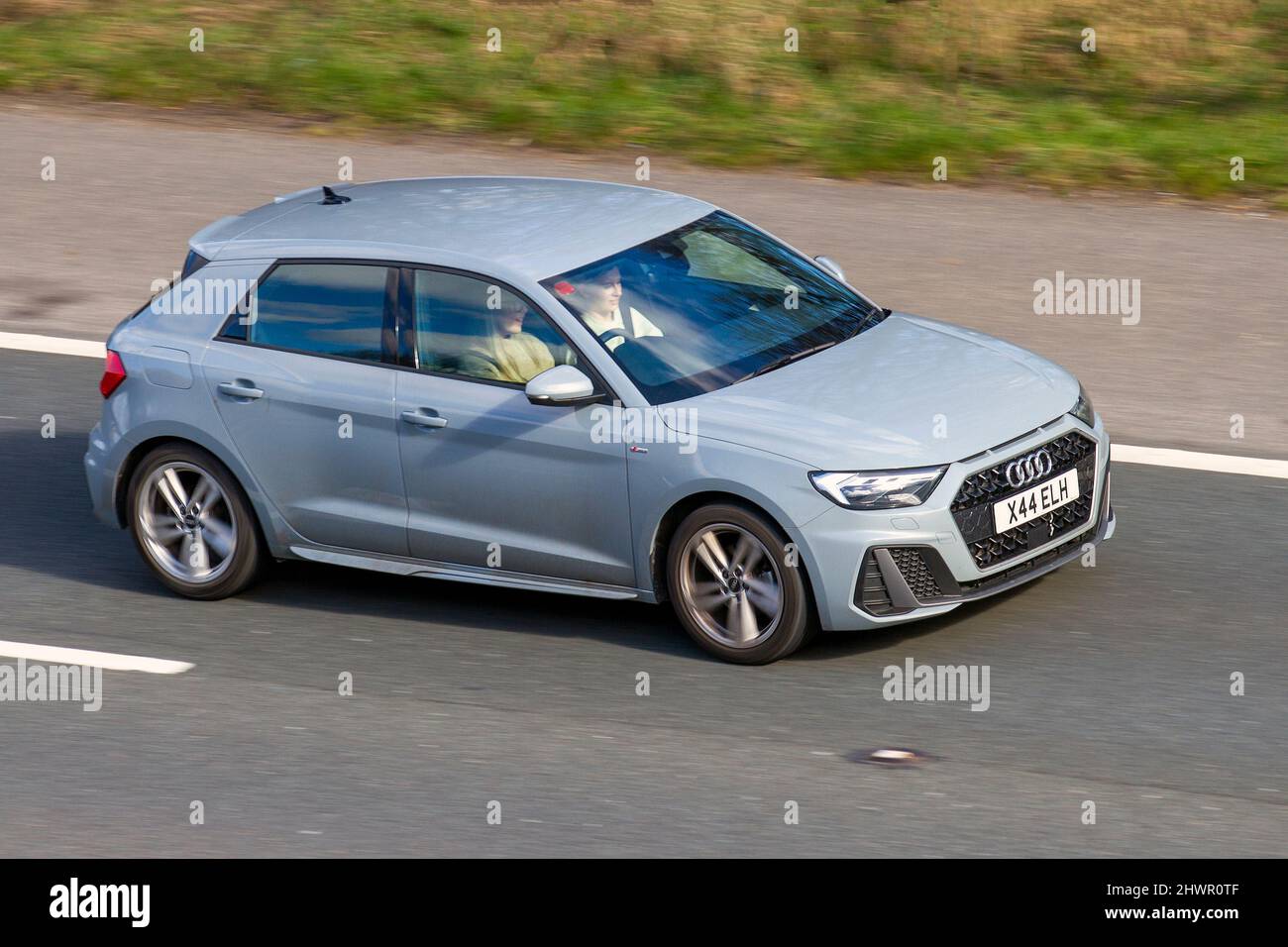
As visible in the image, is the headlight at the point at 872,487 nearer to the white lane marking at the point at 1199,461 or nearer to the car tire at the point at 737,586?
the car tire at the point at 737,586

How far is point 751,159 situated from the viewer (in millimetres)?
14062

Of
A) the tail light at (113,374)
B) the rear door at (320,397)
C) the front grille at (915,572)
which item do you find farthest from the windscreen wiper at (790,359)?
the tail light at (113,374)

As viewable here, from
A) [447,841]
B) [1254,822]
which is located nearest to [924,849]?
[1254,822]

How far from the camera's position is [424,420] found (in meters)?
7.83

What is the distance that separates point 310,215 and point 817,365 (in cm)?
245

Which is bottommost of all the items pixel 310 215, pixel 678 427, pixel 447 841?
pixel 447 841

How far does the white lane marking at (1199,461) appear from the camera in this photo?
370 inches

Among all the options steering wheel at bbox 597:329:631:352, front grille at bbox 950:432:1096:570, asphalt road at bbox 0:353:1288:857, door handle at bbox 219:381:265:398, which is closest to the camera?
asphalt road at bbox 0:353:1288:857

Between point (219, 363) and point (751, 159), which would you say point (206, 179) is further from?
point (219, 363)

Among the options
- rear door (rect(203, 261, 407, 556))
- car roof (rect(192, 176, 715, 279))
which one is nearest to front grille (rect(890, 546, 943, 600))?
car roof (rect(192, 176, 715, 279))

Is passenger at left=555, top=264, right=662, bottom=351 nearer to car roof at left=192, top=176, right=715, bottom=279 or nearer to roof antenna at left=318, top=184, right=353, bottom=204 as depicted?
car roof at left=192, top=176, right=715, bottom=279

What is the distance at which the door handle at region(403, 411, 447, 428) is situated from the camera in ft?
25.6

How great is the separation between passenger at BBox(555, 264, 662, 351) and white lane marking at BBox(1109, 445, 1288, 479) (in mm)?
2806

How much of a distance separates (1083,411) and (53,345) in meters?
6.56
